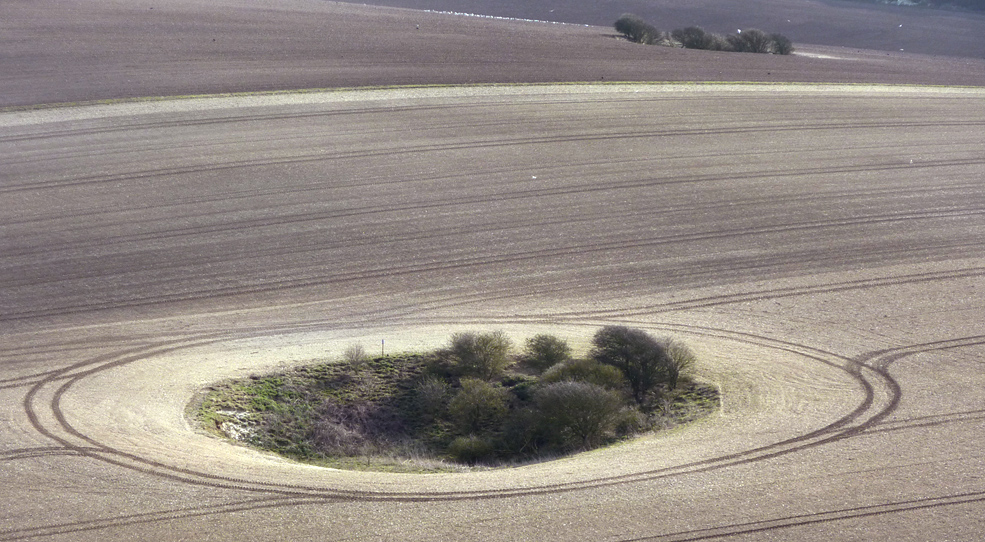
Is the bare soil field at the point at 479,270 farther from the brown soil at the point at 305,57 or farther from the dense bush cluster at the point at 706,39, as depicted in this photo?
the dense bush cluster at the point at 706,39

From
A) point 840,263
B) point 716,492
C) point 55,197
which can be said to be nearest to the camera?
point 716,492

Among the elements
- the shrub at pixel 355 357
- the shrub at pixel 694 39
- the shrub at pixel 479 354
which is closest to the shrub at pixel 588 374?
the shrub at pixel 479 354

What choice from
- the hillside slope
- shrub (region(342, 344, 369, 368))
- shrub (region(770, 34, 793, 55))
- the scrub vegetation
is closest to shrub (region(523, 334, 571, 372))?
the scrub vegetation

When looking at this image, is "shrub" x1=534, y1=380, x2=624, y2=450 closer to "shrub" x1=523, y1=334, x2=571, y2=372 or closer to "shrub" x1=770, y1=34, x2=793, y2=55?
"shrub" x1=523, y1=334, x2=571, y2=372

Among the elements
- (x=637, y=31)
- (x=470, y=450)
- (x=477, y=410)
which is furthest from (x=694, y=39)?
(x=470, y=450)

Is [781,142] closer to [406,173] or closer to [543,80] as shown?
[543,80]

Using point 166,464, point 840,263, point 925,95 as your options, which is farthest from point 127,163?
point 925,95

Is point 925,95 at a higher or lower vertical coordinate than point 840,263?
higher
